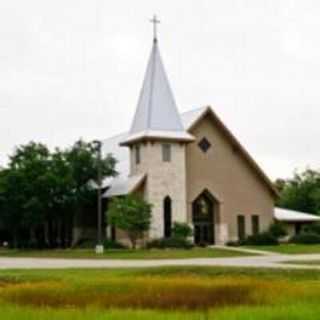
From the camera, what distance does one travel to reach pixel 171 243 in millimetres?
58812

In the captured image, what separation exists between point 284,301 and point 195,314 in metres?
2.18

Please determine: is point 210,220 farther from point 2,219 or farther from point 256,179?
point 2,219

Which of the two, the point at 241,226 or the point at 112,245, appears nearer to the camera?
the point at 112,245

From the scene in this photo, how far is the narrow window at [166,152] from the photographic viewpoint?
207ft

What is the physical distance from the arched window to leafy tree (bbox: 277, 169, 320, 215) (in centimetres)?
3027

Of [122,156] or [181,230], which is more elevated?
[122,156]

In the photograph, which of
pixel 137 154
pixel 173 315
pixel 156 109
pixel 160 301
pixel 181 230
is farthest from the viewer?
pixel 137 154

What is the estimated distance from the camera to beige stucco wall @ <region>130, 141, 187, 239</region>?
61.9m

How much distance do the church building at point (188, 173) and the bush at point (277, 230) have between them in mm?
1364

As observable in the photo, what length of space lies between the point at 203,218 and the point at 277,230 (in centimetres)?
582

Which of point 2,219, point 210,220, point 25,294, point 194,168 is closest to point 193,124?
point 194,168

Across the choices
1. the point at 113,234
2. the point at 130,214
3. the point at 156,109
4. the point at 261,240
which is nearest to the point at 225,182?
the point at 261,240

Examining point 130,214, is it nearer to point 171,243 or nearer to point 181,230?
point 171,243

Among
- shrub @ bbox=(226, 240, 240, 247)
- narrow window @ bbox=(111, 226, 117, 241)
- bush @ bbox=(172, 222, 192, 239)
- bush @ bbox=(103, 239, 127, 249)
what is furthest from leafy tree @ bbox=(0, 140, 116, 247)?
shrub @ bbox=(226, 240, 240, 247)
